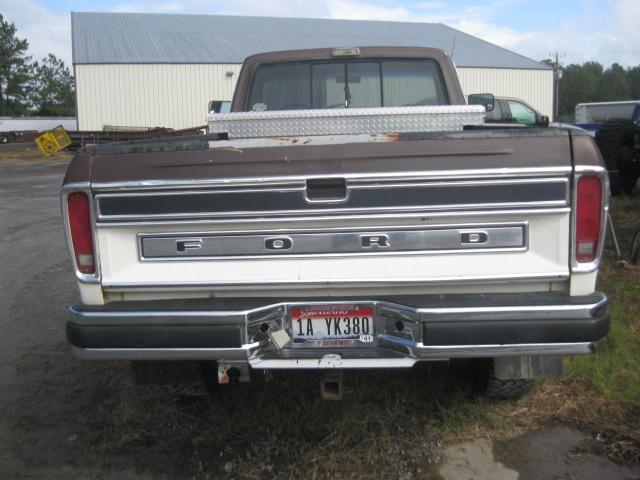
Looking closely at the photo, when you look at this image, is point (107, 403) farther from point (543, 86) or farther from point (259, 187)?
point (543, 86)

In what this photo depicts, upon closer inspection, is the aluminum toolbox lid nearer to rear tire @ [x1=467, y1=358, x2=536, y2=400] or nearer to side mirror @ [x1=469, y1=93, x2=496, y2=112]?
rear tire @ [x1=467, y1=358, x2=536, y2=400]

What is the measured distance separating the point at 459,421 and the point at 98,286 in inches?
79.0

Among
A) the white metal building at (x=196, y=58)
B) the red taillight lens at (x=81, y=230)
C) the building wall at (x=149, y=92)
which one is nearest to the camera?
the red taillight lens at (x=81, y=230)

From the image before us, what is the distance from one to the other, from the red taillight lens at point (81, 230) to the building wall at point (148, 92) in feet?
104

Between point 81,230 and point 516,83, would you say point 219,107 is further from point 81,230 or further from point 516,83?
point 516,83

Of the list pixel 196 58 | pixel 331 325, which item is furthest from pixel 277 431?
pixel 196 58

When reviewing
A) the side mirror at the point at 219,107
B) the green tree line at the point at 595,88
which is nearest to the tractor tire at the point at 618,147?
the side mirror at the point at 219,107

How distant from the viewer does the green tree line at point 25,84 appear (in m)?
79.1

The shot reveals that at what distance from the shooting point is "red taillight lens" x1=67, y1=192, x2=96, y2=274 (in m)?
2.88

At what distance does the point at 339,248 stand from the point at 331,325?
340mm

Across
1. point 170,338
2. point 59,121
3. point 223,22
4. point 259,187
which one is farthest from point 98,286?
point 59,121

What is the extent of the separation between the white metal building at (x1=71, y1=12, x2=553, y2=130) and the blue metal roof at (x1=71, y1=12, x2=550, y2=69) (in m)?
0.05

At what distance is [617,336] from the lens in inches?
174

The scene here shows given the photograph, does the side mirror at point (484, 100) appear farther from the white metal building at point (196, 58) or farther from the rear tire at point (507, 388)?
the white metal building at point (196, 58)
